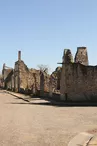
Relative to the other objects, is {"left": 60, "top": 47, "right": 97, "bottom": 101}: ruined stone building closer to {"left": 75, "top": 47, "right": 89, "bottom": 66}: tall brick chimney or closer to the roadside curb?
{"left": 75, "top": 47, "right": 89, "bottom": 66}: tall brick chimney

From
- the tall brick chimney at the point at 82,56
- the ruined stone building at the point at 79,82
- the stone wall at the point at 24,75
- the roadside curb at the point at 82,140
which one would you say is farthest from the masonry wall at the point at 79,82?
the stone wall at the point at 24,75

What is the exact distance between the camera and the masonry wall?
102 ft

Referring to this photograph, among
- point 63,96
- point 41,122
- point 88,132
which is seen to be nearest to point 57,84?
point 63,96

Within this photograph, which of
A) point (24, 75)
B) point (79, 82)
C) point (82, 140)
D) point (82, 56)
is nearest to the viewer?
point (82, 140)

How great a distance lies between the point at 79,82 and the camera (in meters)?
31.5

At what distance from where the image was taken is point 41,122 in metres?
15.8

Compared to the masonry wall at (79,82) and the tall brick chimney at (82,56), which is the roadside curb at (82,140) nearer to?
the masonry wall at (79,82)

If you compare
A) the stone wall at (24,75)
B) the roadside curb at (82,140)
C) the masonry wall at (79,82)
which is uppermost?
the stone wall at (24,75)

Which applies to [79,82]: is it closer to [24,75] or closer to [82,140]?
[82,140]

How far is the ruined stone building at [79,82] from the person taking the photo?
31.0 metres

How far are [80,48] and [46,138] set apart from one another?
26757 mm

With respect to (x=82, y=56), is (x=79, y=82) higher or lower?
lower

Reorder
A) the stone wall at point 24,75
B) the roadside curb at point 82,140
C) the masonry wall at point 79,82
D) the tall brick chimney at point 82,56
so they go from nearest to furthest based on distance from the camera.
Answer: the roadside curb at point 82,140 → the masonry wall at point 79,82 → the tall brick chimney at point 82,56 → the stone wall at point 24,75

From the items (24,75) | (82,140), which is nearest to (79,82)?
(82,140)
